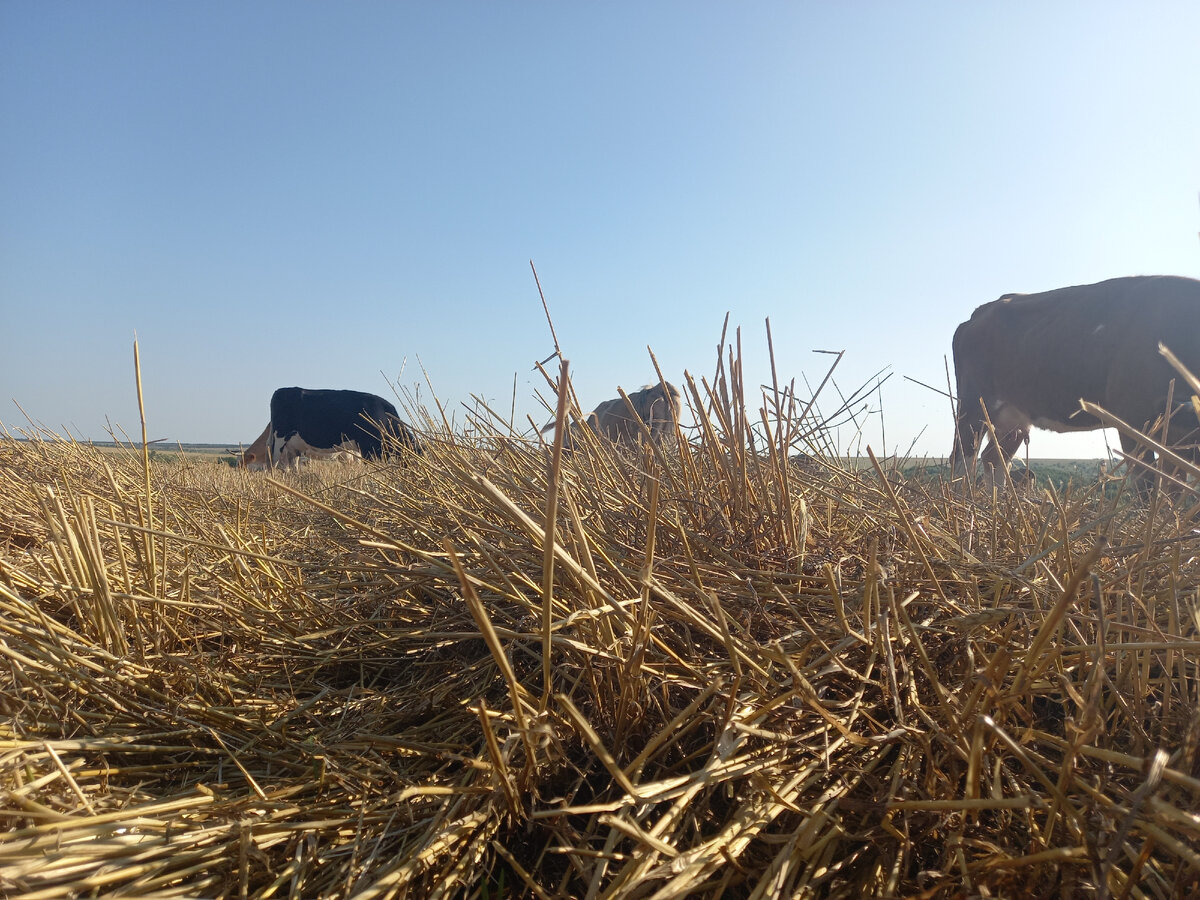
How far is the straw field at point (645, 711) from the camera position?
0.58 m

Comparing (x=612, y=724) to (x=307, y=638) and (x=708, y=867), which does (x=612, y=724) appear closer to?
(x=708, y=867)

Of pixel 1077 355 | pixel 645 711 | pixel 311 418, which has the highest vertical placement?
pixel 311 418

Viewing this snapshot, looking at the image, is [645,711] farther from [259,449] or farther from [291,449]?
[259,449]

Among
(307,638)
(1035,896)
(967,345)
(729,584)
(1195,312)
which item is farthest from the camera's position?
(967,345)

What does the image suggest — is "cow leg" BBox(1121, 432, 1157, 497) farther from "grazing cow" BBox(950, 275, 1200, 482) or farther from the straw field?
"grazing cow" BBox(950, 275, 1200, 482)

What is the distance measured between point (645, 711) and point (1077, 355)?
5255mm

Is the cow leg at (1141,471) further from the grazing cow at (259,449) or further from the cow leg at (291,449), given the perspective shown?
the grazing cow at (259,449)

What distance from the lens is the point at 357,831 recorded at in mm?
674

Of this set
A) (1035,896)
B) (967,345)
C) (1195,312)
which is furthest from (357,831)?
(967,345)

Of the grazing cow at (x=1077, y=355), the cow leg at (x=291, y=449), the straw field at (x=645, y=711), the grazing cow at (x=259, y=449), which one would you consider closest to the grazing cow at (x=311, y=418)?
the cow leg at (x=291, y=449)

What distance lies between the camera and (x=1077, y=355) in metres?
4.73

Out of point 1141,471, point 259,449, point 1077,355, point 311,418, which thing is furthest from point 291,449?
point 1141,471

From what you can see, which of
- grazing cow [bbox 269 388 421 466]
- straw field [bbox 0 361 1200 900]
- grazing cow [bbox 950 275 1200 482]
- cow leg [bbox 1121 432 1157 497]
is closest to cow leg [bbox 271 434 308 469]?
grazing cow [bbox 269 388 421 466]

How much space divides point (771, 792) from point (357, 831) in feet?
1.38
